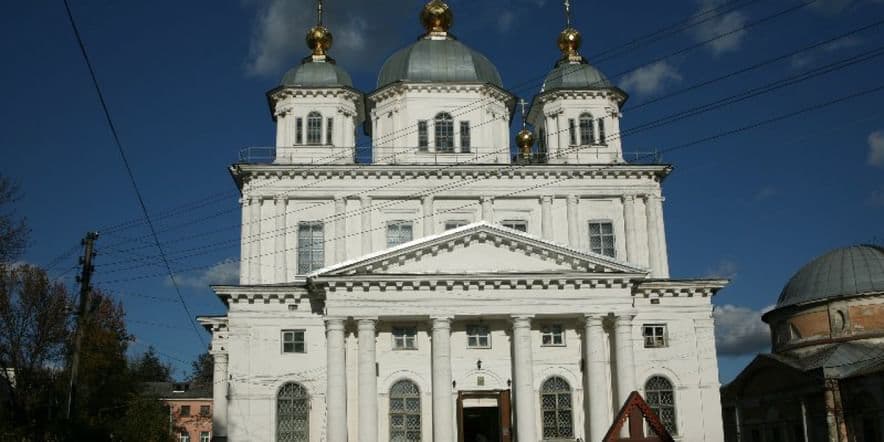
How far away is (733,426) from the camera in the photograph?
184 ft

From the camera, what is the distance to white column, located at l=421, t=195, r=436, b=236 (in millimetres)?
38969

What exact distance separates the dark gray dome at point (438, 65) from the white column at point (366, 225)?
19.3 feet

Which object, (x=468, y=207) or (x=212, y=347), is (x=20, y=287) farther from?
(x=468, y=207)

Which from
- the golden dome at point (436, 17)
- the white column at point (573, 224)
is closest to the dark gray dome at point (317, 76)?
the golden dome at point (436, 17)

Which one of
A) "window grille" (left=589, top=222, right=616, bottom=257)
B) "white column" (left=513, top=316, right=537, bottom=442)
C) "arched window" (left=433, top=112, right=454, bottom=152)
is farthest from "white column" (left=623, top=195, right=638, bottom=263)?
"white column" (left=513, top=316, right=537, bottom=442)

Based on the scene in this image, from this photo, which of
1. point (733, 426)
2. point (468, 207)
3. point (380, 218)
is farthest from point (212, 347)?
point (733, 426)

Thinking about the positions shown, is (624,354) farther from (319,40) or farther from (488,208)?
(319,40)

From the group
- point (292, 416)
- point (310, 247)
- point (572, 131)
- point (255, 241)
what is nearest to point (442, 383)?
point (292, 416)

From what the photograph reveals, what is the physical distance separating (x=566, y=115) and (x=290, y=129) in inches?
481

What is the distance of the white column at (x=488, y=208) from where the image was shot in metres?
39.5

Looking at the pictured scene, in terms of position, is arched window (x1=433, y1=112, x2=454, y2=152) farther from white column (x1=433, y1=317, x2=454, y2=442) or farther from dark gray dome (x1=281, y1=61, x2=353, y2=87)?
white column (x1=433, y1=317, x2=454, y2=442)

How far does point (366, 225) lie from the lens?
39188 mm

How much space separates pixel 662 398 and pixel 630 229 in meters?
7.72

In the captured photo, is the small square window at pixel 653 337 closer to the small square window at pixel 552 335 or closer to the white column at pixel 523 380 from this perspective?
the small square window at pixel 552 335
